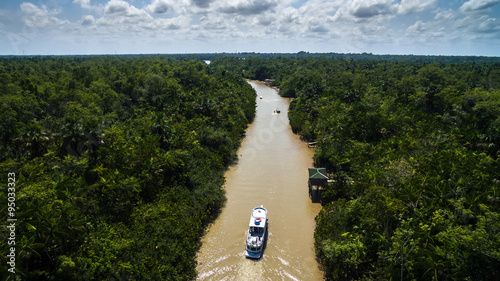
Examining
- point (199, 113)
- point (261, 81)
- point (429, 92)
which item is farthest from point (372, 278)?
point (261, 81)

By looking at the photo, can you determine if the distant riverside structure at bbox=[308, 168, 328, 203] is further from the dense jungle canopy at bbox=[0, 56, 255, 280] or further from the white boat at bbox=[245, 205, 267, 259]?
the dense jungle canopy at bbox=[0, 56, 255, 280]

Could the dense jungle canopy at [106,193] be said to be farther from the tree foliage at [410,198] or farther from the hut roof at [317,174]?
the tree foliage at [410,198]

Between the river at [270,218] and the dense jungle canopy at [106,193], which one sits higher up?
the dense jungle canopy at [106,193]

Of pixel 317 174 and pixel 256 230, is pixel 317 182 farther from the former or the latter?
pixel 256 230

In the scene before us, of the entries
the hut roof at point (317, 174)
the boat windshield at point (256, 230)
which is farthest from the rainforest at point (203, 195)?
the boat windshield at point (256, 230)

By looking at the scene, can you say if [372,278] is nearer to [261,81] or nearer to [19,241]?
[19,241]

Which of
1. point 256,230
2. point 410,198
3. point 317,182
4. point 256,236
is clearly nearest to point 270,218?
point 256,230
